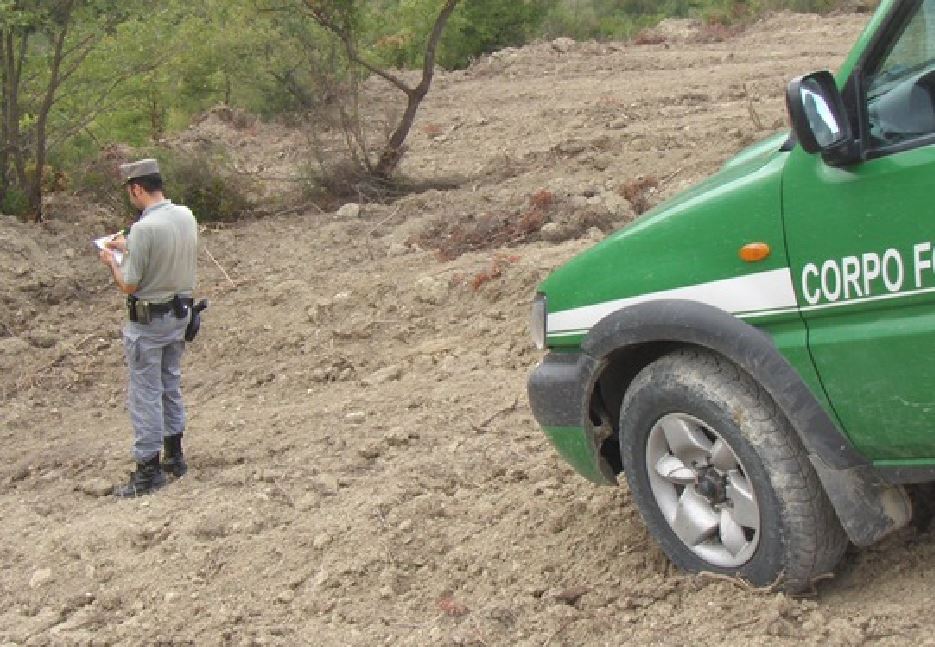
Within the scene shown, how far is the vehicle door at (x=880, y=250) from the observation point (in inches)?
147

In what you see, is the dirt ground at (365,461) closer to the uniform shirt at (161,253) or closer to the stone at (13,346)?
the stone at (13,346)

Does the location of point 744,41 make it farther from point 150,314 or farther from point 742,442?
point 742,442

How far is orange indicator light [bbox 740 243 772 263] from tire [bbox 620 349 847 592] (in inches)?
16.8

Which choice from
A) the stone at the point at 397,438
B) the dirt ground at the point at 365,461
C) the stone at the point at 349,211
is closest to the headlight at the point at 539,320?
the dirt ground at the point at 365,461

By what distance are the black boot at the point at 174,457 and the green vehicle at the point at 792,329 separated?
3357 mm

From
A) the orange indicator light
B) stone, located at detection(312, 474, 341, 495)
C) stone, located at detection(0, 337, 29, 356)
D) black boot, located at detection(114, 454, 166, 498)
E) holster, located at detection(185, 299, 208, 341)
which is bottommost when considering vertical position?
stone, located at detection(0, 337, 29, 356)

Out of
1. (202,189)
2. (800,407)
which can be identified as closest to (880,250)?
(800,407)

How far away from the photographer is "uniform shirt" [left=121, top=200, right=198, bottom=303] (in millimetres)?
6918

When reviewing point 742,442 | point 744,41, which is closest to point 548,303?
point 742,442

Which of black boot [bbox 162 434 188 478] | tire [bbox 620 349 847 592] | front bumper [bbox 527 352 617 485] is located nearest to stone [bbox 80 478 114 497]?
black boot [bbox 162 434 188 478]

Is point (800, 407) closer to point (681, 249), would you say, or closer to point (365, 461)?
point (681, 249)

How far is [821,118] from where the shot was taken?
12.5ft

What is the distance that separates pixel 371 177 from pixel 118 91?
9.61 ft

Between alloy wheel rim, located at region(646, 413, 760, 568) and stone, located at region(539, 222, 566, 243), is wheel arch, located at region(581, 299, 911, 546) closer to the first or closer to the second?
alloy wheel rim, located at region(646, 413, 760, 568)
